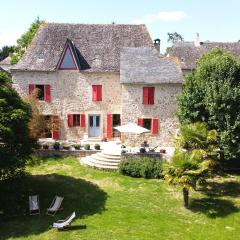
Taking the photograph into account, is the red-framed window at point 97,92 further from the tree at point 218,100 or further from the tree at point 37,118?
the tree at point 218,100

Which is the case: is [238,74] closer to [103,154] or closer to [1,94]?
[103,154]

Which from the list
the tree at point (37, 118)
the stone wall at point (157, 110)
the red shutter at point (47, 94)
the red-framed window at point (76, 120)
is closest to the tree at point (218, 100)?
the stone wall at point (157, 110)

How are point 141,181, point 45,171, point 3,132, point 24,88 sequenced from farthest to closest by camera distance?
1. point 24,88
2. point 45,171
3. point 141,181
4. point 3,132

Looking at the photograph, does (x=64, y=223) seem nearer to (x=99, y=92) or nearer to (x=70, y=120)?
(x=70, y=120)

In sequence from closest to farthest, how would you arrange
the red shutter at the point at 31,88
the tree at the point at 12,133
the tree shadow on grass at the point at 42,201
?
the tree shadow on grass at the point at 42,201 → the tree at the point at 12,133 → the red shutter at the point at 31,88

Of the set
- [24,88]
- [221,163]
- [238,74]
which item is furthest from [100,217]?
[24,88]

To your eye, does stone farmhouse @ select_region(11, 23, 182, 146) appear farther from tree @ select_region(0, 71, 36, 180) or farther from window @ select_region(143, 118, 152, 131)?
tree @ select_region(0, 71, 36, 180)

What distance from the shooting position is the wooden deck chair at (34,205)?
1905cm

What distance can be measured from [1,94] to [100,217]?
8.12m

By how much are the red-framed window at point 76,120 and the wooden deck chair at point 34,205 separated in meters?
12.6

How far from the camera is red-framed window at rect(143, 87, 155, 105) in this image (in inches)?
1162

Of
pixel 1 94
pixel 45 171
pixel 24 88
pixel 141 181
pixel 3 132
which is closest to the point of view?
Result: pixel 3 132

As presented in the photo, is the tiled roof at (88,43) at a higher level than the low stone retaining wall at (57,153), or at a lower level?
higher

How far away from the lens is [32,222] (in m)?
18.1
